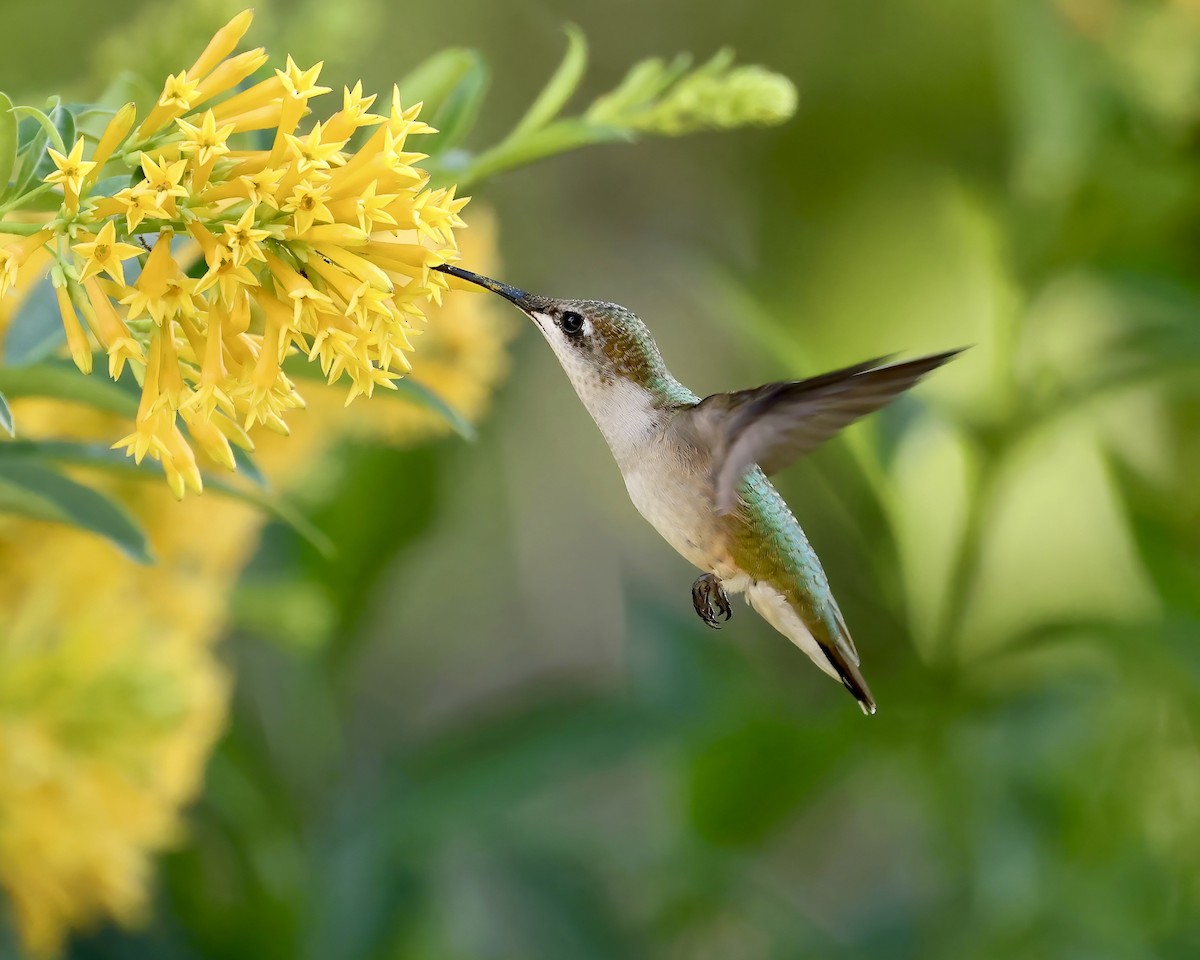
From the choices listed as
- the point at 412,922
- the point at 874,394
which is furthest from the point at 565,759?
the point at 874,394

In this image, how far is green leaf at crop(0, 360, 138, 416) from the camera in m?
1.30

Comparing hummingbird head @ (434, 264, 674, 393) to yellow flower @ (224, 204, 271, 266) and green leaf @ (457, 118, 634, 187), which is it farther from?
yellow flower @ (224, 204, 271, 266)

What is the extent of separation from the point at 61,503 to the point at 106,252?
14.1 inches

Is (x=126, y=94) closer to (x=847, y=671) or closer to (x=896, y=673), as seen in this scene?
(x=847, y=671)

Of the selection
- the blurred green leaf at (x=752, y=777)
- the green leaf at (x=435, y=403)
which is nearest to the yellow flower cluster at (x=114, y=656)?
the green leaf at (x=435, y=403)

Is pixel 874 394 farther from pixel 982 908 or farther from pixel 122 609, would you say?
pixel 982 908

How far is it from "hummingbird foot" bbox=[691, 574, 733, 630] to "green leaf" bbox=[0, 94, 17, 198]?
Answer: 99 cm

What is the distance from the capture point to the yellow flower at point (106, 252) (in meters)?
1.05

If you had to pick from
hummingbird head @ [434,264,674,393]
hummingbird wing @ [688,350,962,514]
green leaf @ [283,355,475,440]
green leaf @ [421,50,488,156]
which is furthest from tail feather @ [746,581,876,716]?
green leaf @ [421,50,488,156]

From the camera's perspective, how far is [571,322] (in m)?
1.67

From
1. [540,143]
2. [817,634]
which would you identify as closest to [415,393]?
[540,143]

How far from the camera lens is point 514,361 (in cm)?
430

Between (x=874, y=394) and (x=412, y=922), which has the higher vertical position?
(x=874, y=394)

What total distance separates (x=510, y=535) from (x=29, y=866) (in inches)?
131
